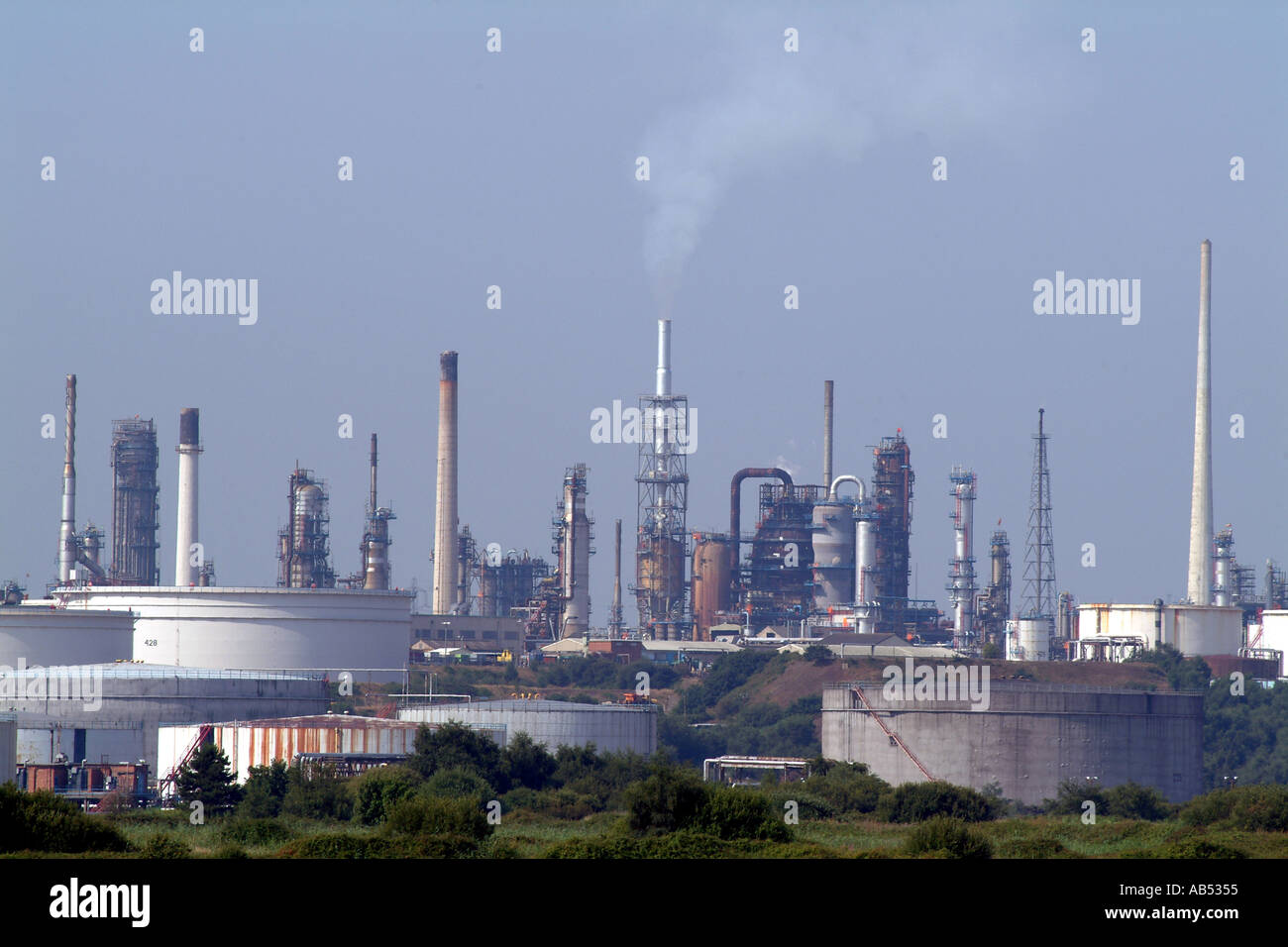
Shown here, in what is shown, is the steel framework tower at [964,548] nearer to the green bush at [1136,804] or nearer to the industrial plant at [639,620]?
the industrial plant at [639,620]

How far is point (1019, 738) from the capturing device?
75438mm

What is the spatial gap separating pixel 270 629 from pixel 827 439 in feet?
184

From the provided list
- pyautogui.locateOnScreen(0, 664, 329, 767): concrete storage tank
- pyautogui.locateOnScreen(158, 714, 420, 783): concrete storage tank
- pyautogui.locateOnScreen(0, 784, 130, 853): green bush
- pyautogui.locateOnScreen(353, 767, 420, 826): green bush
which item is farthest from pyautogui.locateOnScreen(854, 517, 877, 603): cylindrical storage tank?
pyautogui.locateOnScreen(0, 784, 130, 853): green bush

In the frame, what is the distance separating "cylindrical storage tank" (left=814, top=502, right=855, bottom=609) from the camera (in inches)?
5138

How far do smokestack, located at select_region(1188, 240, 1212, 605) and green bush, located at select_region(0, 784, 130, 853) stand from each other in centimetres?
8686

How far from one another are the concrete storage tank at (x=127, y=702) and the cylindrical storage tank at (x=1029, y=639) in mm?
54507

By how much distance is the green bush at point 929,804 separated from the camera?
55188 millimetres

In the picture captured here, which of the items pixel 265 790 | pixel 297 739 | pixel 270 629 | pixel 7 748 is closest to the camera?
pixel 7 748

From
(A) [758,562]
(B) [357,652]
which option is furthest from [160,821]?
(A) [758,562]

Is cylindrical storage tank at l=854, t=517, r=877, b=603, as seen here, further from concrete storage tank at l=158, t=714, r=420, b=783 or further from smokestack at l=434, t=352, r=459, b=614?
concrete storage tank at l=158, t=714, r=420, b=783

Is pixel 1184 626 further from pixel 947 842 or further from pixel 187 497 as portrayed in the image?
pixel 947 842

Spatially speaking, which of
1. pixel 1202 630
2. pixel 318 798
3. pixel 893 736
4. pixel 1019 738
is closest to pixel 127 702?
pixel 318 798
